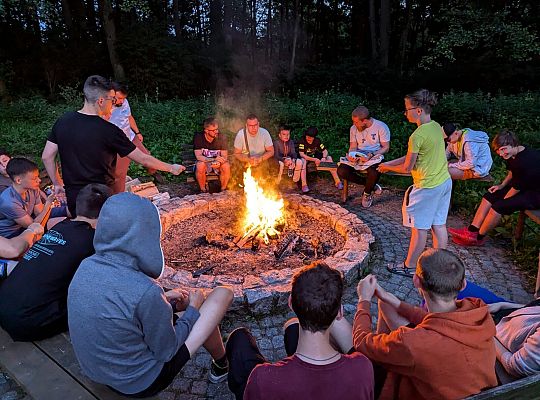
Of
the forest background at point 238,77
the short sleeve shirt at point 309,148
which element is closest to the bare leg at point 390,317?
the short sleeve shirt at point 309,148

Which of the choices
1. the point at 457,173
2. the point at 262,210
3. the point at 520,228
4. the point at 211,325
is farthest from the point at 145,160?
the point at 520,228

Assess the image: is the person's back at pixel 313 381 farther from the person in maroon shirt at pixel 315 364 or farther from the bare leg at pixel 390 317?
the bare leg at pixel 390 317

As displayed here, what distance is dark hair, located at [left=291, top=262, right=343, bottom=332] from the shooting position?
6.29ft

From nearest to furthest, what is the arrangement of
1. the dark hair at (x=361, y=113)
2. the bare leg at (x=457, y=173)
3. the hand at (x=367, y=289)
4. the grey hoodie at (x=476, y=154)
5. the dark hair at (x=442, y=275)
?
the dark hair at (x=442, y=275)
the hand at (x=367, y=289)
the grey hoodie at (x=476, y=154)
the bare leg at (x=457, y=173)
the dark hair at (x=361, y=113)

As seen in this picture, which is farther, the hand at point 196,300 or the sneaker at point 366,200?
the sneaker at point 366,200

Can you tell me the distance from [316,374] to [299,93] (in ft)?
45.6

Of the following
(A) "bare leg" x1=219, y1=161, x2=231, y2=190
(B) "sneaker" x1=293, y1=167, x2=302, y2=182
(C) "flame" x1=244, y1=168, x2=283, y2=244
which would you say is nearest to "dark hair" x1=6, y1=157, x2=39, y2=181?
(C) "flame" x1=244, y1=168, x2=283, y2=244

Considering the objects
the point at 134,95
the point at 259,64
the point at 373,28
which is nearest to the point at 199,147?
the point at 134,95

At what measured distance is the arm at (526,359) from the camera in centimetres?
227

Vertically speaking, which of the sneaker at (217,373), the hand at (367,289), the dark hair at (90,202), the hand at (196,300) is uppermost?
the dark hair at (90,202)

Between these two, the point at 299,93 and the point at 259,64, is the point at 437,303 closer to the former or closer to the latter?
the point at 299,93

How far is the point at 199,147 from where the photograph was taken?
723 cm

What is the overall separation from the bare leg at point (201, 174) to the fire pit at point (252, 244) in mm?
575

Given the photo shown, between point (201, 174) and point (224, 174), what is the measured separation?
0.40 metres
